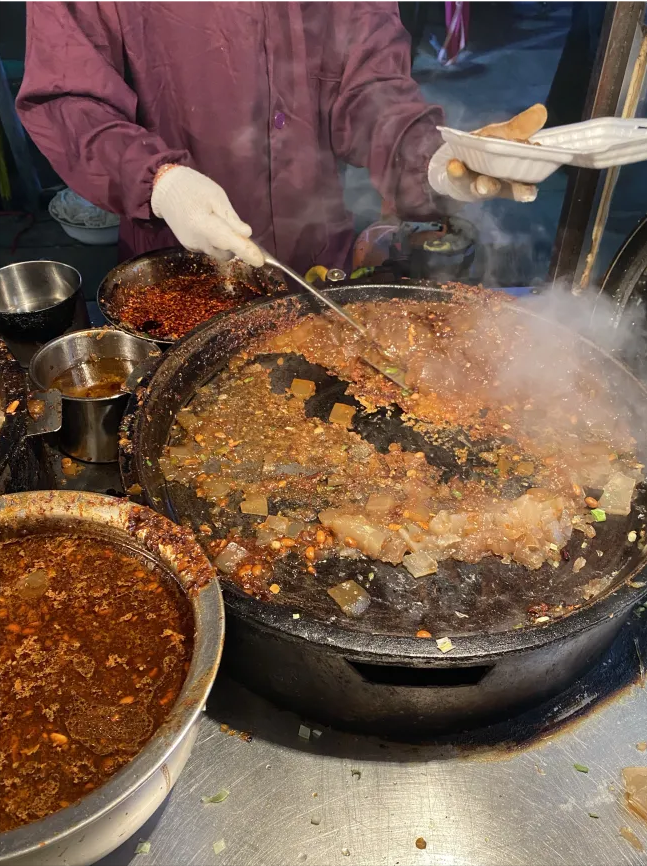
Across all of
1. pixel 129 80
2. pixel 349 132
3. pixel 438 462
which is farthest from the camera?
pixel 349 132

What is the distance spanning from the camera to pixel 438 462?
2553 mm

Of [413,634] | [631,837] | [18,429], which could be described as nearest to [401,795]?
[413,634]

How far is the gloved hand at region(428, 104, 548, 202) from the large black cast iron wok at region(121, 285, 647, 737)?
146cm

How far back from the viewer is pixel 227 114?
135 inches

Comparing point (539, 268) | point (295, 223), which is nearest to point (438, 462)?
point (295, 223)

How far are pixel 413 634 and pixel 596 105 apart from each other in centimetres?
318

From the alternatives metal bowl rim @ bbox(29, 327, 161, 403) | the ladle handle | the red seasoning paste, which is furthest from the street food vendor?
the red seasoning paste

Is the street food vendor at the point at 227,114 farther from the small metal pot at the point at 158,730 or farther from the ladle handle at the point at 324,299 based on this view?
the small metal pot at the point at 158,730

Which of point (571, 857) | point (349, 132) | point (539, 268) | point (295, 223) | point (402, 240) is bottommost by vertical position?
point (539, 268)

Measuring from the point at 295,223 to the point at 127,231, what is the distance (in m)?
1.06

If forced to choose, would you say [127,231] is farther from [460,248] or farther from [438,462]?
[438,462]

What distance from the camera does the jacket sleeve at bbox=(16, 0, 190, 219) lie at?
3037mm

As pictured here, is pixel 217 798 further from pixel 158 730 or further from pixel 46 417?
pixel 46 417

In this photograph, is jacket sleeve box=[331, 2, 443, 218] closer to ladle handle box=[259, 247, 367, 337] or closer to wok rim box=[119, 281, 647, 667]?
ladle handle box=[259, 247, 367, 337]
